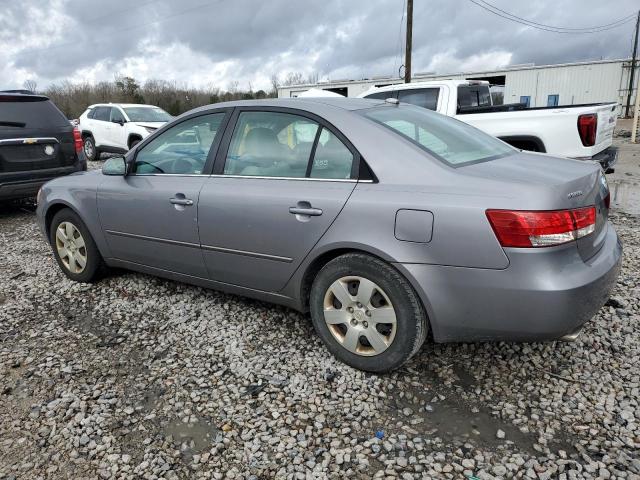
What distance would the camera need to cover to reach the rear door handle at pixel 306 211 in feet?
9.08

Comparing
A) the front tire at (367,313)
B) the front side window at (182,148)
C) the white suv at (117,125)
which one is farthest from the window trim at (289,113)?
the white suv at (117,125)

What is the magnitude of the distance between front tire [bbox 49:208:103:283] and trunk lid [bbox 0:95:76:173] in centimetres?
274

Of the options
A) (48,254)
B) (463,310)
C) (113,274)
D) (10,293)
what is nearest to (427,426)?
(463,310)

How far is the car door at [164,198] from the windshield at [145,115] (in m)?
10.1

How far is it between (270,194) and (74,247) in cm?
238

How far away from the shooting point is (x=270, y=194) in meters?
2.98

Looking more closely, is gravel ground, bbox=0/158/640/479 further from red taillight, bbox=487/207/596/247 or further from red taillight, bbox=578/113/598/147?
red taillight, bbox=578/113/598/147

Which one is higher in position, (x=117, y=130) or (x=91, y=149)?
(x=117, y=130)

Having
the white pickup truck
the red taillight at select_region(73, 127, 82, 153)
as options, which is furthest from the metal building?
the white pickup truck

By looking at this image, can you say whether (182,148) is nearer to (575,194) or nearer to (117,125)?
(575,194)

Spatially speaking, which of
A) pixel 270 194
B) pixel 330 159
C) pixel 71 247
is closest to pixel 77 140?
pixel 71 247

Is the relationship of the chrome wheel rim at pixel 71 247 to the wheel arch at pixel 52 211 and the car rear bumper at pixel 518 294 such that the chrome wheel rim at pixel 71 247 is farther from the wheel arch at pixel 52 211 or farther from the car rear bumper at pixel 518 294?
the car rear bumper at pixel 518 294

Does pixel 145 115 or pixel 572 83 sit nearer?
pixel 145 115

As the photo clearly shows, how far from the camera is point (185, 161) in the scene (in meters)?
3.58
